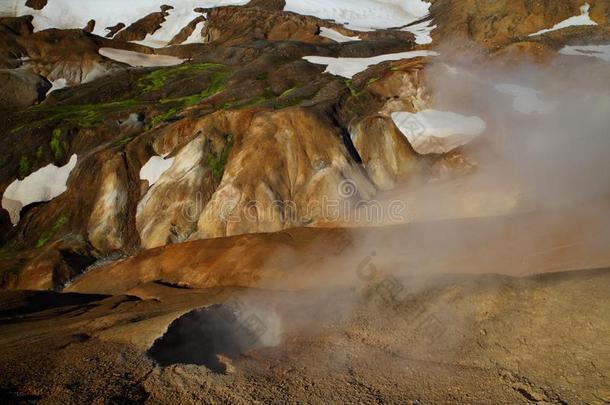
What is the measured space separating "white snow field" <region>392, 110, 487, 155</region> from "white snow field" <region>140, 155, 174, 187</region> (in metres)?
17.0

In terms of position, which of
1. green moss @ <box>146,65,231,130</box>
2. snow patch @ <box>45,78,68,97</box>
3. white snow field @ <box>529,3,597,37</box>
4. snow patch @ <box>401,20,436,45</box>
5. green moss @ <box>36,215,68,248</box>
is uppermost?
snow patch @ <box>45,78,68,97</box>

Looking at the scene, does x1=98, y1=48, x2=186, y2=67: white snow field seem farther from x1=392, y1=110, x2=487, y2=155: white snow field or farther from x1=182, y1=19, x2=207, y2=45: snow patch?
x1=392, y1=110, x2=487, y2=155: white snow field

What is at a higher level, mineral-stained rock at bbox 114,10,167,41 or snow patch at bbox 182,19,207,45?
mineral-stained rock at bbox 114,10,167,41

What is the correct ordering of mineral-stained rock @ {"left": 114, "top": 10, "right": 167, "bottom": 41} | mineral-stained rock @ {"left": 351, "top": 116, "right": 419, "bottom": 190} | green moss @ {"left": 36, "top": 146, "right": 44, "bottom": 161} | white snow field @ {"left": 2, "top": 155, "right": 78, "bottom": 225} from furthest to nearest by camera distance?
mineral-stained rock @ {"left": 114, "top": 10, "right": 167, "bottom": 41} < green moss @ {"left": 36, "top": 146, "right": 44, "bottom": 161} < white snow field @ {"left": 2, "top": 155, "right": 78, "bottom": 225} < mineral-stained rock @ {"left": 351, "top": 116, "right": 419, "bottom": 190}

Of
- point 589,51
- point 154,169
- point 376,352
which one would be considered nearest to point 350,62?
point 589,51

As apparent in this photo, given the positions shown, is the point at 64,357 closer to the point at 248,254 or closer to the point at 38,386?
the point at 38,386

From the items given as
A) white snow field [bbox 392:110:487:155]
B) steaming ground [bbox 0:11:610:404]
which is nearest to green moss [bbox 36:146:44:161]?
steaming ground [bbox 0:11:610:404]

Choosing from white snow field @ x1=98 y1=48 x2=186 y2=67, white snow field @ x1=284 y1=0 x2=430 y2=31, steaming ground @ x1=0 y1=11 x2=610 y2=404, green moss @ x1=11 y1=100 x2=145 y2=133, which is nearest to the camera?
steaming ground @ x1=0 y1=11 x2=610 y2=404

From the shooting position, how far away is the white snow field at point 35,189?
32.3 meters

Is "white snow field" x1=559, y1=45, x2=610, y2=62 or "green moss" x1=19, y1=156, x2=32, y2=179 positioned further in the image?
"white snow field" x1=559, y1=45, x2=610, y2=62

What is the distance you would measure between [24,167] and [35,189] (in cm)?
265

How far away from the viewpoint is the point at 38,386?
1079 cm

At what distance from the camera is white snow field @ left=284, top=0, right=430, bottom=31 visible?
9100 cm

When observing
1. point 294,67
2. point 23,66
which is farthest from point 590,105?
point 23,66
